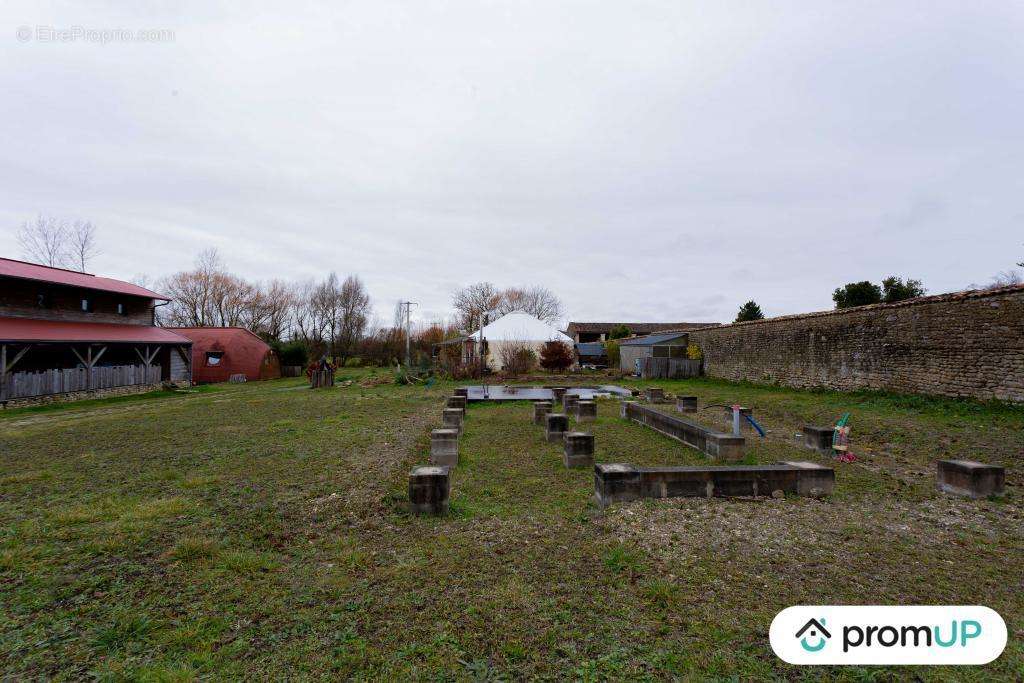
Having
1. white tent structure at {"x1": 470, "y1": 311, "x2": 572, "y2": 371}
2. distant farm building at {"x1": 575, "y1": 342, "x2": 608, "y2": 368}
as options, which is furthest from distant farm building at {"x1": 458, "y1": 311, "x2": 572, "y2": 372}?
distant farm building at {"x1": 575, "y1": 342, "x2": 608, "y2": 368}

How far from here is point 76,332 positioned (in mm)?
17547

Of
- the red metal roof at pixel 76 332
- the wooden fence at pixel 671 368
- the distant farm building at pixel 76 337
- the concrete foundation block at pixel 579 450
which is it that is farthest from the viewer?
the wooden fence at pixel 671 368

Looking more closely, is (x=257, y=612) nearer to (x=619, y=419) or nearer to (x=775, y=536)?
(x=775, y=536)

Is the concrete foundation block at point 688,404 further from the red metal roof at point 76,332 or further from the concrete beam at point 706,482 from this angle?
the red metal roof at point 76,332

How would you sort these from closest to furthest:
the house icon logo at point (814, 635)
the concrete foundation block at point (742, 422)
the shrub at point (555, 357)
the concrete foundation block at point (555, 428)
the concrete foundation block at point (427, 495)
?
the house icon logo at point (814, 635)
the concrete foundation block at point (427, 495)
the concrete foundation block at point (555, 428)
the concrete foundation block at point (742, 422)
the shrub at point (555, 357)

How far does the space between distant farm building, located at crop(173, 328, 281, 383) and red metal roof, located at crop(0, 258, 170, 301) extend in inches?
156

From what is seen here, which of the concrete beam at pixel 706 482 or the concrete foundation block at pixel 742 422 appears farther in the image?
the concrete foundation block at pixel 742 422

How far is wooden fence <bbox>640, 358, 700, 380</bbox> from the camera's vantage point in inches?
938

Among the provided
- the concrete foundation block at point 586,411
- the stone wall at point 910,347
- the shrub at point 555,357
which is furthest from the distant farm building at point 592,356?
the concrete foundation block at point 586,411

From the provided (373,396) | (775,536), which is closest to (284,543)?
(775,536)

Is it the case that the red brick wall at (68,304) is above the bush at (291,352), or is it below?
above

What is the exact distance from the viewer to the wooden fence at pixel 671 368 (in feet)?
78.1

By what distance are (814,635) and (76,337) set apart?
75.7 ft

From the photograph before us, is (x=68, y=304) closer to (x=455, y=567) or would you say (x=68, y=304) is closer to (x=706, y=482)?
(x=455, y=567)
